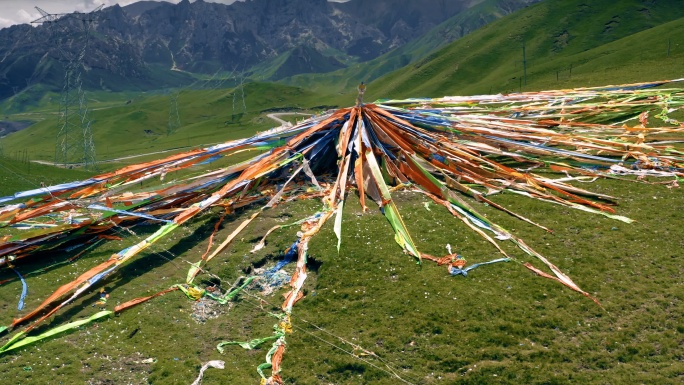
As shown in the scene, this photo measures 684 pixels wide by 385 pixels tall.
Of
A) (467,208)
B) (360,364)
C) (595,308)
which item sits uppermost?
(467,208)

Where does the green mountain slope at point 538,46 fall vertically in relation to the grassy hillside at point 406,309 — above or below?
above

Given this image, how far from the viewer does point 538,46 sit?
143 meters

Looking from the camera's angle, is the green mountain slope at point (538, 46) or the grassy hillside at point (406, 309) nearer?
the grassy hillside at point (406, 309)

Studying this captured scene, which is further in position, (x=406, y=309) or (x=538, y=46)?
(x=538, y=46)

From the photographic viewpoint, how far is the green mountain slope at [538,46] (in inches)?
4286

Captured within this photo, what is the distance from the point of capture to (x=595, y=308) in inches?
542

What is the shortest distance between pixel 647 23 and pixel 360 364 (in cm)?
15557

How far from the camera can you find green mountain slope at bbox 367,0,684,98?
10888 centimetres

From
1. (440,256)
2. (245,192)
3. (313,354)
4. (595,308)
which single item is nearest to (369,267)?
(440,256)

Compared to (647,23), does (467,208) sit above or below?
below

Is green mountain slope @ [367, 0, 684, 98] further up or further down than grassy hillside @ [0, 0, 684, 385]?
further up

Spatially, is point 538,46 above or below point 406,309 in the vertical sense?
above

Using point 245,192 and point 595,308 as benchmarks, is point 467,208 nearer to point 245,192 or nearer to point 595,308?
point 595,308

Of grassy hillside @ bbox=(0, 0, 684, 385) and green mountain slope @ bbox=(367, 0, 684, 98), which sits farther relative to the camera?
green mountain slope @ bbox=(367, 0, 684, 98)
